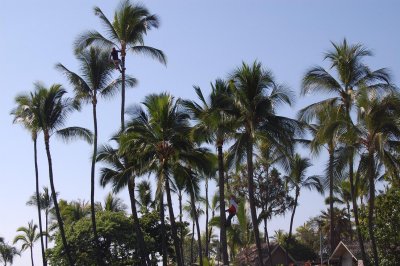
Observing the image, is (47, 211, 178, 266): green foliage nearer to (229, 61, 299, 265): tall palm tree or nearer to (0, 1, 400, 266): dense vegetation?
(0, 1, 400, 266): dense vegetation

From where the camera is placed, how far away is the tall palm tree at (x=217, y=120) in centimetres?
2528

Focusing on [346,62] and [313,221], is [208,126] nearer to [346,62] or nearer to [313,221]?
[346,62]

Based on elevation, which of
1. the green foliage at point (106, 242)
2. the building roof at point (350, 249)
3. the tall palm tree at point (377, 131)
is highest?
the tall palm tree at point (377, 131)

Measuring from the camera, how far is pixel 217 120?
25.3m

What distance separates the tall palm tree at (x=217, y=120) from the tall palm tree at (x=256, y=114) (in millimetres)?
511

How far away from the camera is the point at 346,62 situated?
2902cm

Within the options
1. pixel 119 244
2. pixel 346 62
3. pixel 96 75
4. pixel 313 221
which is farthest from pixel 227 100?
pixel 313 221

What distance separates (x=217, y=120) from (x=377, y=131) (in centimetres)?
653

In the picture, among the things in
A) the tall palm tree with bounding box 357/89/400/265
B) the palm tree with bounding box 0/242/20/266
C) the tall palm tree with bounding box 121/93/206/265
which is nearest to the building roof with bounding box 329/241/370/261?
the tall palm tree with bounding box 357/89/400/265

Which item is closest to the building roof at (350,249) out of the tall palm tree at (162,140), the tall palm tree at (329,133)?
the tall palm tree at (329,133)

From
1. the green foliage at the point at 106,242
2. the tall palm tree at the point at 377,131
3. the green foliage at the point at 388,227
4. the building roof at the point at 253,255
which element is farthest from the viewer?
the building roof at the point at 253,255

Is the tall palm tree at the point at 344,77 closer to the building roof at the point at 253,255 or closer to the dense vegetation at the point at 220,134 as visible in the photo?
the dense vegetation at the point at 220,134

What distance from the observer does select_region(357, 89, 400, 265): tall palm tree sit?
2423 centimetres

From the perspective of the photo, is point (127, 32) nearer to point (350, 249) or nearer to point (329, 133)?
point (329, 133)
